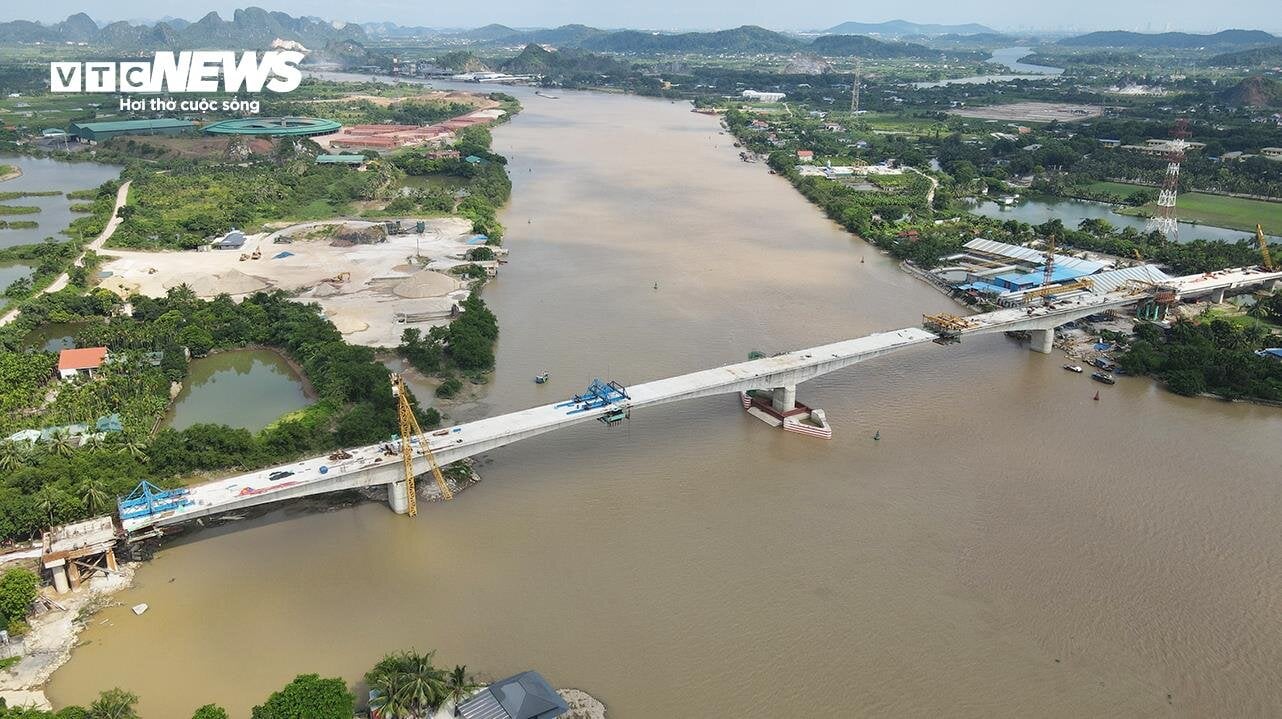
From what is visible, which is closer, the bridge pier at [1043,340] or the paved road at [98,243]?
the bridge pier at [1043,340]

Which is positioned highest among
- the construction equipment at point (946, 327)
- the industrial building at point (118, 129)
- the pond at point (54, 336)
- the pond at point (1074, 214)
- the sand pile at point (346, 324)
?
the industrial building at point (118, 129)

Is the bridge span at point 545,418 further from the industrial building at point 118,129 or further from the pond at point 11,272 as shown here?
the industrial building at point 118,129

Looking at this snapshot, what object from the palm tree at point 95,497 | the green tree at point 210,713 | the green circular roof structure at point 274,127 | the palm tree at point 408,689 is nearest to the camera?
the green tree at point 210,713

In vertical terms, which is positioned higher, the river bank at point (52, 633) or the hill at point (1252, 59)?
the hill at point (1252, 59)

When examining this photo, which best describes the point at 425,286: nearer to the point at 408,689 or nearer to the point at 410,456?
the point at 410,456

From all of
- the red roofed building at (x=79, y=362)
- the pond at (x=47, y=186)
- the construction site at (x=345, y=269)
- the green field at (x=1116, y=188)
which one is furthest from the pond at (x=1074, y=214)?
the pond at (x=47, y=186)

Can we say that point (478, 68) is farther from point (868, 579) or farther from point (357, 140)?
point (868, 579)

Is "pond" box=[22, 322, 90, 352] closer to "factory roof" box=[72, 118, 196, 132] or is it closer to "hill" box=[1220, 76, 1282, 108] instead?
"factory roof" box=[72, 118, 196, 132]
